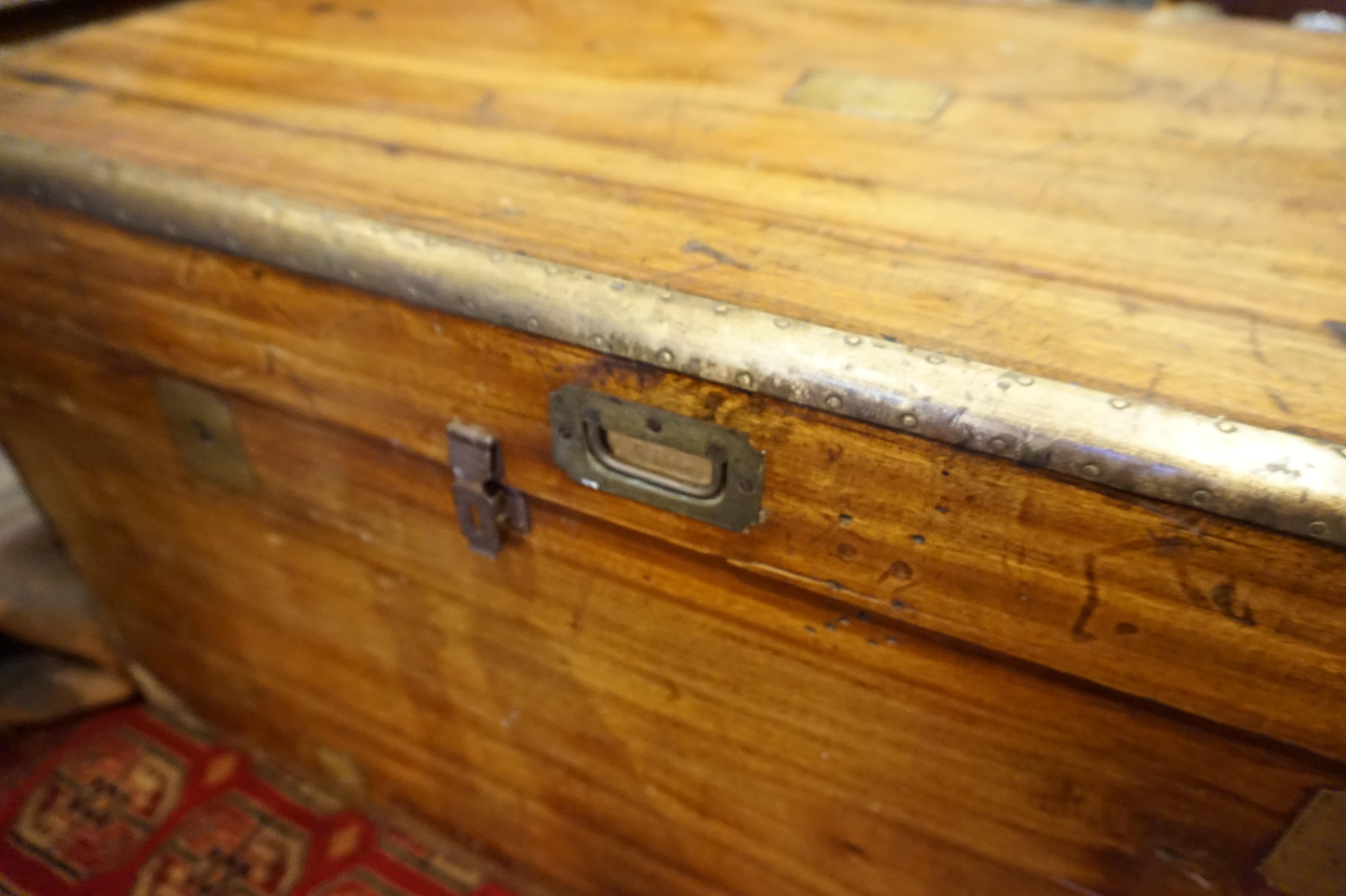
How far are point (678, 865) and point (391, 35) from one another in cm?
90

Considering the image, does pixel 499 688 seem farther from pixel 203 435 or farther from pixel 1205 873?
pixel 1205 873

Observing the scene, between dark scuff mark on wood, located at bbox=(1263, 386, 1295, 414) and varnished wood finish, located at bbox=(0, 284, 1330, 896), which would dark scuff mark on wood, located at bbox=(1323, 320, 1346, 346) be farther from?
varnished wood finish, located at bbox=(0, 284, 1330, 896)

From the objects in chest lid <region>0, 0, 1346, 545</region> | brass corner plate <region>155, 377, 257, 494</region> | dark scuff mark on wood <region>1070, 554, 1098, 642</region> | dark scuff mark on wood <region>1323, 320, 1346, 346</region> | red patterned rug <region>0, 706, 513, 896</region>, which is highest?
chest lid <region>0, 0, 1346, 545</region>

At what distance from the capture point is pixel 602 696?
2.56 ft

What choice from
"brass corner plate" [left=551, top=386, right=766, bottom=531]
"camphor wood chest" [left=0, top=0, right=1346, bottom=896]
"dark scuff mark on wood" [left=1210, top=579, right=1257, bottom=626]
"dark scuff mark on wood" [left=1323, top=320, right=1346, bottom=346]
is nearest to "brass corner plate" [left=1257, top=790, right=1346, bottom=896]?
"camphor wood chest" [left=0, top=0, right=1346, bottom=896]

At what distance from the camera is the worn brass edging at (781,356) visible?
0.44 m

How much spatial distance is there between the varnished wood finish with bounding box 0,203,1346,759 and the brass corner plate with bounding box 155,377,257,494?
47mm

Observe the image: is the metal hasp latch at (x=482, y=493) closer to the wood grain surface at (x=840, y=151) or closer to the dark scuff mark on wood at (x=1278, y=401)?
the wood grain surface at (x=840, y=151)

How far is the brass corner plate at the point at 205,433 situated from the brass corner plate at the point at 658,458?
14.8 inches

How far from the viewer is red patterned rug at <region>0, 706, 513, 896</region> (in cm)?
104

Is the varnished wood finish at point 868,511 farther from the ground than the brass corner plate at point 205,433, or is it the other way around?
the varnished wood finish at point 868,511

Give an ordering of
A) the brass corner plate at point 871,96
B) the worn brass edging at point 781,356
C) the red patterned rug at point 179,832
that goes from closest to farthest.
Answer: the worn brass edging at point 781,356, the brass corner plate at point 871,96, the red patterned rug at point 179,832

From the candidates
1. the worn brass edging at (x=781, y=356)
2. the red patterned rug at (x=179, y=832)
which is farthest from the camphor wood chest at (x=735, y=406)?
the red patterned rug at (x=179, y=832)

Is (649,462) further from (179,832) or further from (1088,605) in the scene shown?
(179,832)
